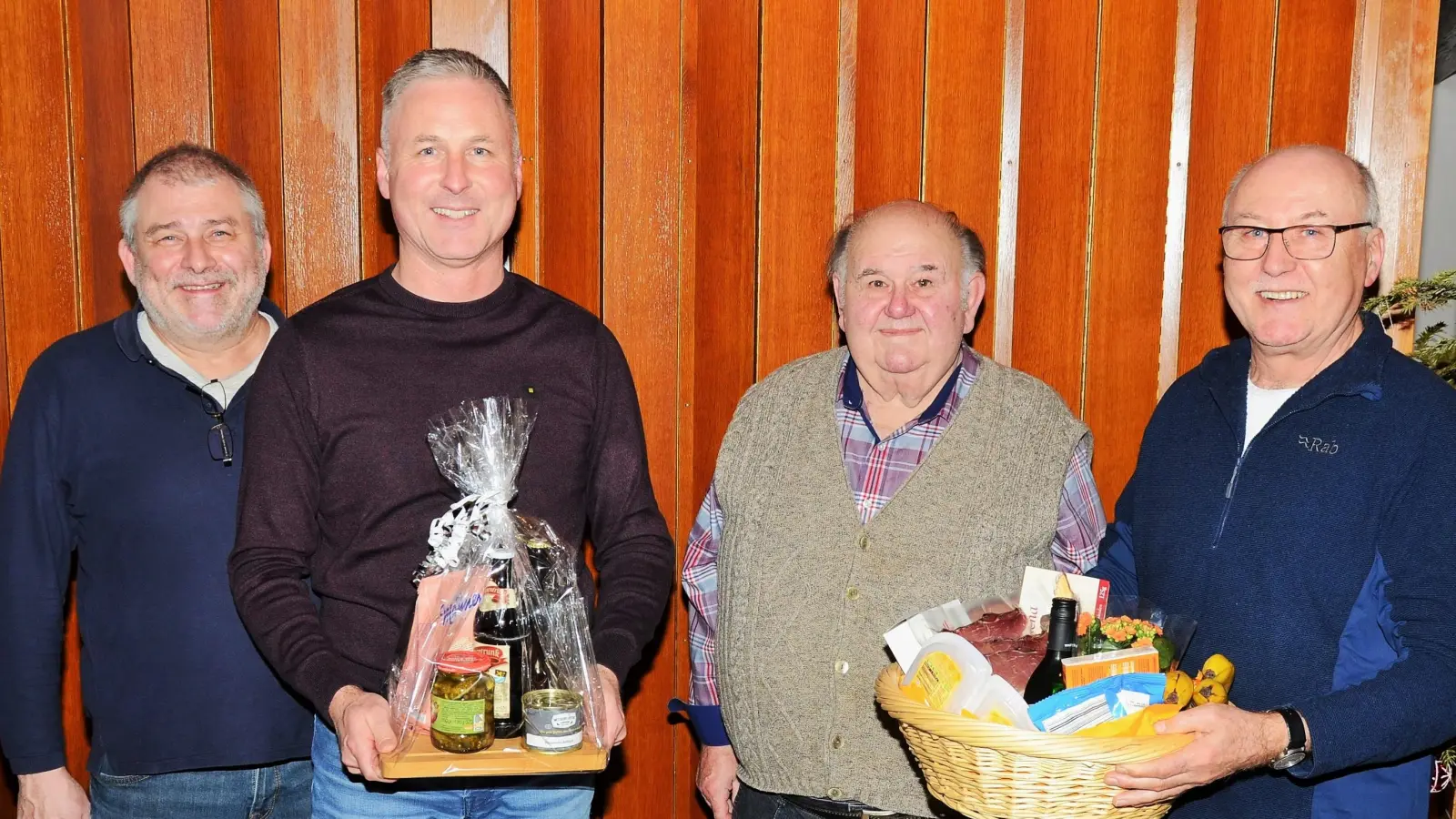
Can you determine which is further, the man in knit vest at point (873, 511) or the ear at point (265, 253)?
the ear at point (265, 253)

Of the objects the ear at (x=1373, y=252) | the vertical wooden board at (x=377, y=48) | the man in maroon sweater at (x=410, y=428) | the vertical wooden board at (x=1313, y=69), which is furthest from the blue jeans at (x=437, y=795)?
the vertical wooden board at (x=1313, y=69)

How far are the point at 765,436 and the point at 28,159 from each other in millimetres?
1947

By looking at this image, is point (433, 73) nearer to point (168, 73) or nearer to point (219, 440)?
point (219, 440)

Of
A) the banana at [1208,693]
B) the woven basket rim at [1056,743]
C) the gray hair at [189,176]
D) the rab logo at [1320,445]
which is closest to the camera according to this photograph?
the woven basket rim at [1056,743]

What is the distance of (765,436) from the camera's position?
231 cm

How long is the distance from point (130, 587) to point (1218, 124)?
2624 millimetres

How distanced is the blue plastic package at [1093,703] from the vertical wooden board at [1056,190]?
129cm

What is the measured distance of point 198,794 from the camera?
2.16m

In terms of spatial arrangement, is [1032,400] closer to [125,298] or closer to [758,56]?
[758,56]

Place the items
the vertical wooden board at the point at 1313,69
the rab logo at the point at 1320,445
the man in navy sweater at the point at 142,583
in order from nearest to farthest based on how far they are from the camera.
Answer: the rab logo at the point at 1320,445
the man in navy sweater at the point at 142,583
the vertical wooden board at the point at 1313,69

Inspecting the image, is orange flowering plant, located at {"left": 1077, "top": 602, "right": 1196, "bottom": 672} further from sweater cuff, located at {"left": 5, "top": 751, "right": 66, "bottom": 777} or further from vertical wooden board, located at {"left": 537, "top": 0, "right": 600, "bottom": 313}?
sweater cuff, located at {"left": 5, "top": 751, "right": 66, "bottom": 777}

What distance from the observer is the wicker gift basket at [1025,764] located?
151 centimetres

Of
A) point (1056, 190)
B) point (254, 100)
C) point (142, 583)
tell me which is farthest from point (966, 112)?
point (142, 583)

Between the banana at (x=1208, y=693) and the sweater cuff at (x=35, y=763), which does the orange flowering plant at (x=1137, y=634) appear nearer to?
the banana at (x=1208, y=693)
